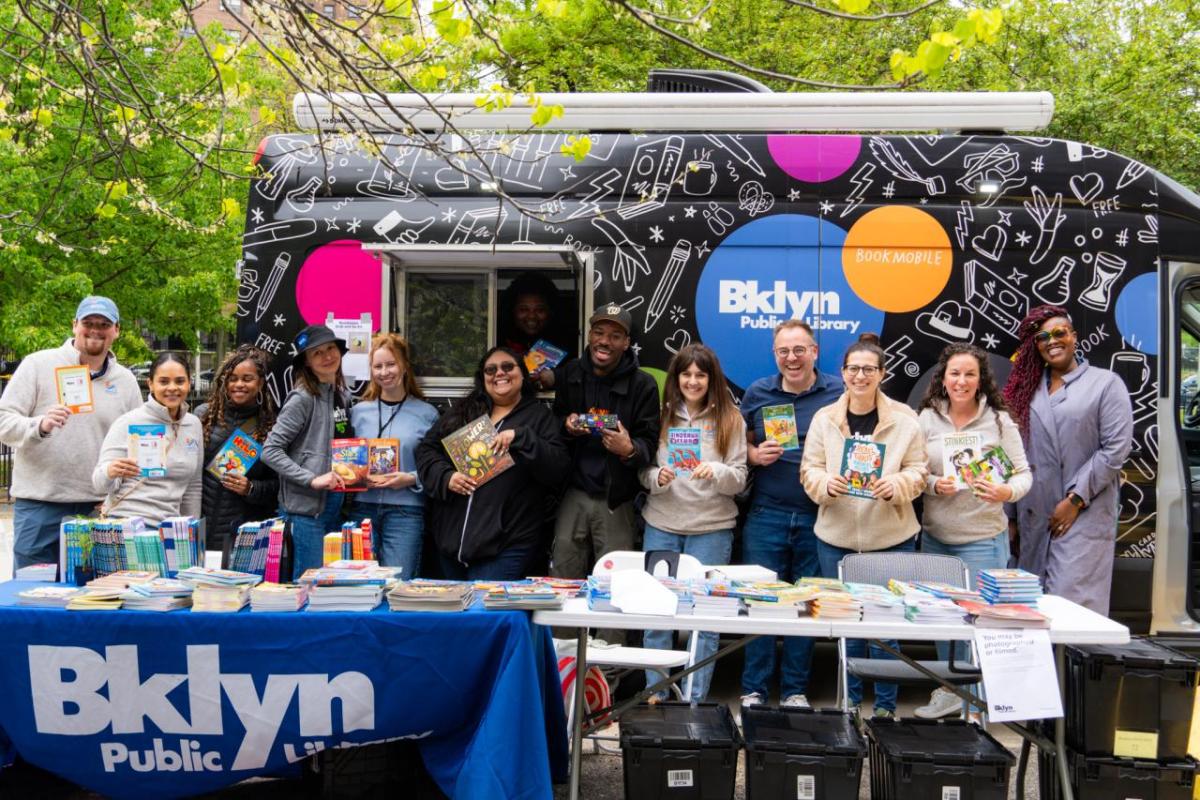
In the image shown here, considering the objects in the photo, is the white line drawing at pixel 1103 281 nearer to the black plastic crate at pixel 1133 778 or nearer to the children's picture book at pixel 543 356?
the black plastic crate at pixel 1133 778

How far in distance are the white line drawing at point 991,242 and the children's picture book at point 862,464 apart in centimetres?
146

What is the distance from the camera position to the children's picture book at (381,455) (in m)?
5.20

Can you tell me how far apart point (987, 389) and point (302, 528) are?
3721mm

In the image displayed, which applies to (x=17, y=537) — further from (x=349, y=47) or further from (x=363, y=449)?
(x=349, y=47)

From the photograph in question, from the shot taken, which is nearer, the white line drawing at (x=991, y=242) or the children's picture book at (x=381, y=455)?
the children's picture book at (x=381, y=455)

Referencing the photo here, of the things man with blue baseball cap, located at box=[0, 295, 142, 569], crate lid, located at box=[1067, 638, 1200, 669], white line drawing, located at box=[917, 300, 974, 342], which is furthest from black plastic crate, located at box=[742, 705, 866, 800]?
man with blue baseball cap, located at box=[0, 295, 142, 569]

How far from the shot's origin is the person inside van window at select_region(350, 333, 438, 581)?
5297mm

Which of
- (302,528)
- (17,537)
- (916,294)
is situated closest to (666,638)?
(302,528)

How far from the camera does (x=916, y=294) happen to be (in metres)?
5.53

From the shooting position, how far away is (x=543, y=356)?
224 inches

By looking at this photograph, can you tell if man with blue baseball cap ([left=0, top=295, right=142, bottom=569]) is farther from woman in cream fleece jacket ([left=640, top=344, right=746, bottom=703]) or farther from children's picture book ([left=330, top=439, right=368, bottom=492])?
woman in cream fleece jacket ([left=640, top=344, right=746, bottom=703])

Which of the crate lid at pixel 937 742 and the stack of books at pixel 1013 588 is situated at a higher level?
the stack of books at pixel 1013 588

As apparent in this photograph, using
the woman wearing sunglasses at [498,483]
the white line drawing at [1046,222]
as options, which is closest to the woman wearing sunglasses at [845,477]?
the white line drawing at [1046,222]

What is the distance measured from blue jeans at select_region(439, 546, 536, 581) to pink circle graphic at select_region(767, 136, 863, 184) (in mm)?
2623
